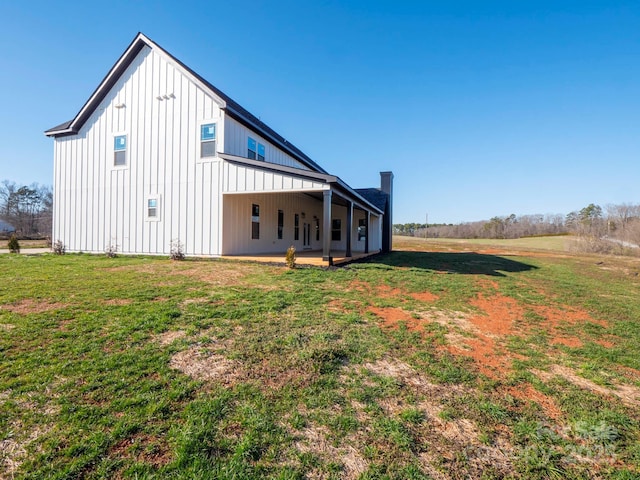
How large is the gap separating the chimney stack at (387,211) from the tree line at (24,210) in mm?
54303

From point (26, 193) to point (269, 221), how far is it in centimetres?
5766

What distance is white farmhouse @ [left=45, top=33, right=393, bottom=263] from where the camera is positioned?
465 inches

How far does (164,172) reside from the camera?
12703 mm

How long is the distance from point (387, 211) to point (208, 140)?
14.7m

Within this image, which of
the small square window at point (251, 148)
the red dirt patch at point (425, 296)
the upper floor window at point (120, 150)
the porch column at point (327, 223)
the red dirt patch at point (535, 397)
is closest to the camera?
the red dirt patch at point (535, 397)

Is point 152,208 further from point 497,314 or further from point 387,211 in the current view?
point 387,211

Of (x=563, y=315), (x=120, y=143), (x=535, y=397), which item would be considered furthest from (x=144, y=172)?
(x=563, y=315)

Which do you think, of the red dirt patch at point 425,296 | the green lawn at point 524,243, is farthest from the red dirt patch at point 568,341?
the green lawn at point 524,243

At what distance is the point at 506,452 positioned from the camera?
2420mm

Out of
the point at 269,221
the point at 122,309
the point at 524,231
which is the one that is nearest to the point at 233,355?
the point at 122,309

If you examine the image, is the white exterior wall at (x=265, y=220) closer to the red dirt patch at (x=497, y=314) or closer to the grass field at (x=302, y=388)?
the grass field at (x=302, y=388)

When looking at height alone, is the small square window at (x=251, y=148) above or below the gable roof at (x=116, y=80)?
below

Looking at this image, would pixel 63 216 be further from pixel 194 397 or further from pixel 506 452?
pixel 506 452

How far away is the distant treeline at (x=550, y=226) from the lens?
157ft
